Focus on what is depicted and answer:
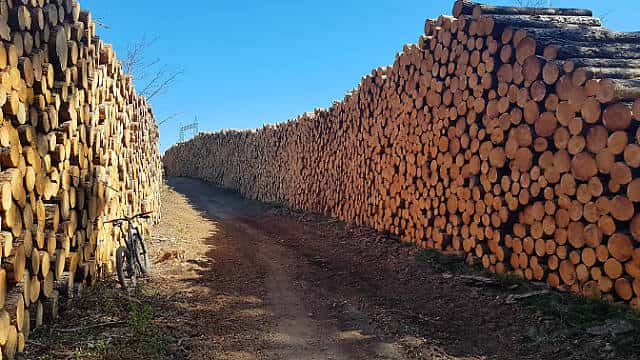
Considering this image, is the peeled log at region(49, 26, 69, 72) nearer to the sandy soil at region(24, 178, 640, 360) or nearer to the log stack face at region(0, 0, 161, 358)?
the log stack face at region(0, 0, 161, 358)

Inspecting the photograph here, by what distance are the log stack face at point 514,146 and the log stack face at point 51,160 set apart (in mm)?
5235

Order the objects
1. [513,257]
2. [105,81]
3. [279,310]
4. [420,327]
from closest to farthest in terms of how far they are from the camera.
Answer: [420,327] → [279,310] → [513,257] → [105,81]

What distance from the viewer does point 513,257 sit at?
6793 mm

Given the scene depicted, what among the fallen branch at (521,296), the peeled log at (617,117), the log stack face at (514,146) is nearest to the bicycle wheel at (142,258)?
the log stack face at (514,146)

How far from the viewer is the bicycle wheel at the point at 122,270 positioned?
6.56 meters

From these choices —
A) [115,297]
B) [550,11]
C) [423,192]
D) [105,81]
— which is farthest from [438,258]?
[105,81]

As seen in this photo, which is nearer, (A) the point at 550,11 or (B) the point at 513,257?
(B) the point at 513,257

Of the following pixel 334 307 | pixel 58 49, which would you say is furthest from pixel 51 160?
pixel 334 307

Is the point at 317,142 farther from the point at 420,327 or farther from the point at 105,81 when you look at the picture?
the point at 420,327

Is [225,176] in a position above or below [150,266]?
above

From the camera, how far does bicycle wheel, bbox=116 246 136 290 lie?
656 centimetres

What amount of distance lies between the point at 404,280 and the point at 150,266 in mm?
4115

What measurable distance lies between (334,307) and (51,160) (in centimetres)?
370

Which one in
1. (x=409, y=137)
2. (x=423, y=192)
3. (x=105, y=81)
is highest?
(x=105, y=81)
